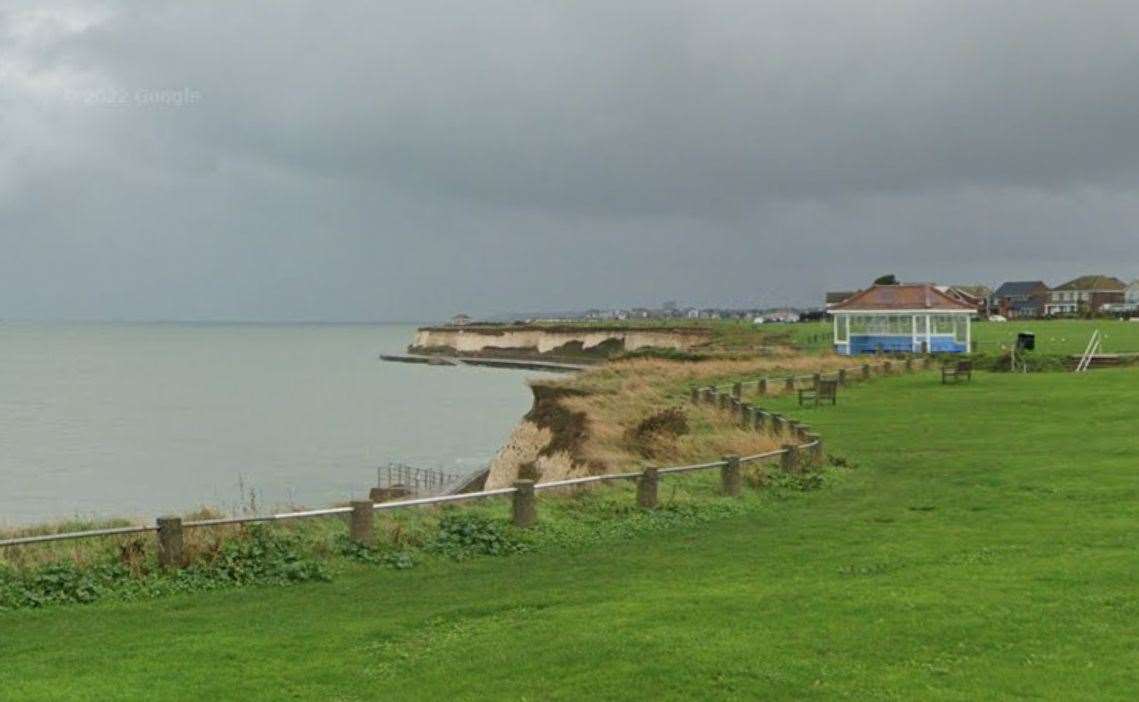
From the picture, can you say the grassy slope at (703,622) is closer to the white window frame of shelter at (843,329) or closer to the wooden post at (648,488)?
the wooden post at (648,488)

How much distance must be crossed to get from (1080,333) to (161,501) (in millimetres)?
60378

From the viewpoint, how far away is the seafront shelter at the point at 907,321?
5622 centimetres

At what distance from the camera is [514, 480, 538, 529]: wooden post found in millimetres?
14492

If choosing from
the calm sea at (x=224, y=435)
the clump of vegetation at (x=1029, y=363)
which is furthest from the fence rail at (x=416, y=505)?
the clump of vegetation at (x=1029, y=363)

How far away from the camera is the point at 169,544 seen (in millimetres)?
12211

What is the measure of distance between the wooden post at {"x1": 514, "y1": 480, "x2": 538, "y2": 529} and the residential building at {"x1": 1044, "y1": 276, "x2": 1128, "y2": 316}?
15973 cm

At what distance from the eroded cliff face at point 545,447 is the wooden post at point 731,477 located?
7.72 metres

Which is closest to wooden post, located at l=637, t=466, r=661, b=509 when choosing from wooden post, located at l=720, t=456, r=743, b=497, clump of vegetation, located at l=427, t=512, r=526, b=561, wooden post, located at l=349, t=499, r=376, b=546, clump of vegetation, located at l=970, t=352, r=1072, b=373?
wooden post, located at l=720, t=456, r=743, b=497

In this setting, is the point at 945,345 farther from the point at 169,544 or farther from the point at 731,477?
the point at 169,544

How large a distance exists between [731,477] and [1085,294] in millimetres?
162940

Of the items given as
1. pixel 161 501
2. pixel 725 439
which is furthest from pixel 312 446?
pixel 725 439

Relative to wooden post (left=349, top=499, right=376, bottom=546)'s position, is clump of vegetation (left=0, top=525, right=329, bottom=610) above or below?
below

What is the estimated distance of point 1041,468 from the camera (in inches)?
718

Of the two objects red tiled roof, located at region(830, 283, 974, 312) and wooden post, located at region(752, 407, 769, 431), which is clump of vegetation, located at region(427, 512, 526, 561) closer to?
wooden post, located at region(752, 407, 769, 431)
